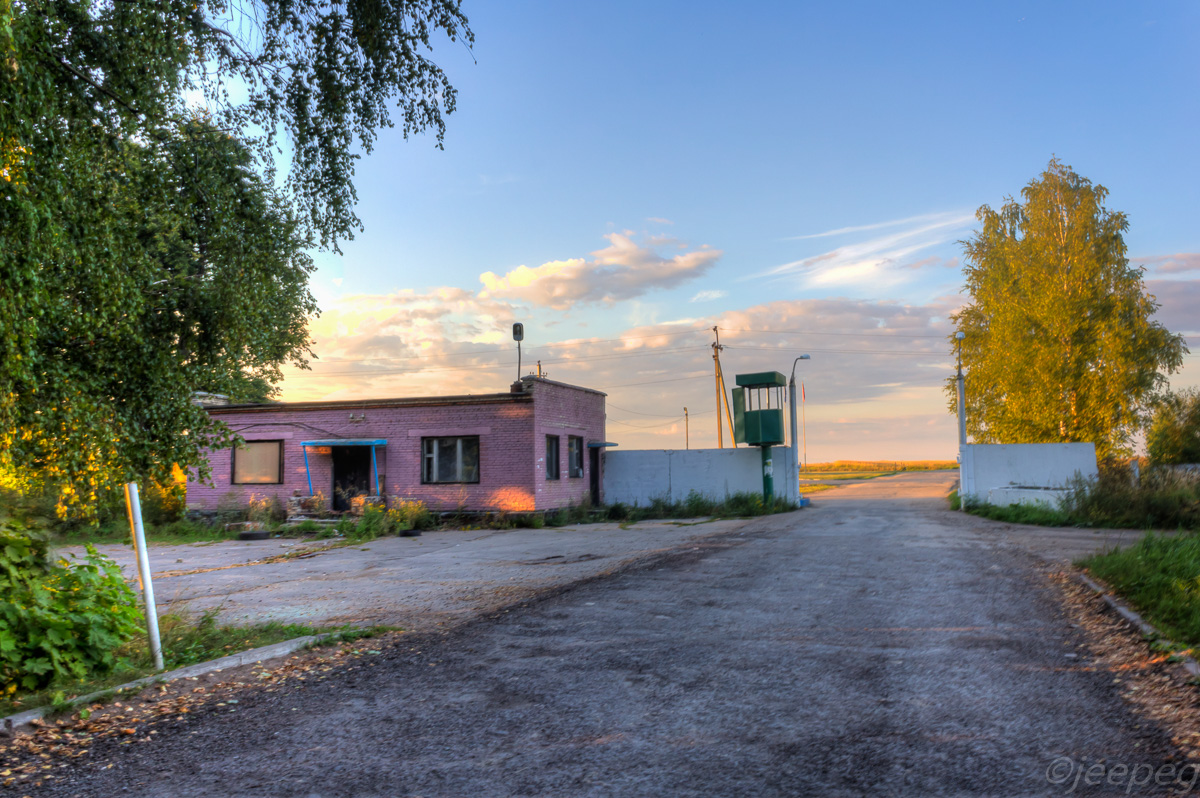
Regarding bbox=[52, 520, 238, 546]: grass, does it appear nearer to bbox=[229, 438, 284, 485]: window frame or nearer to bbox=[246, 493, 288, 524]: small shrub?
bbox=[246, 493, 288, 524]: small shrub

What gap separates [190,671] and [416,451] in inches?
691

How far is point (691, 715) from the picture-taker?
4816 mm

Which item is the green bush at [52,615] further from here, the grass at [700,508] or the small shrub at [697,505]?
the small shrub at [697,505]

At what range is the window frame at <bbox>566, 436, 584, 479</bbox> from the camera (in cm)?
2478

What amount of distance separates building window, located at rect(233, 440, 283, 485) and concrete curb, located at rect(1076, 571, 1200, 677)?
21685 mm

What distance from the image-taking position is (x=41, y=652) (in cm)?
549

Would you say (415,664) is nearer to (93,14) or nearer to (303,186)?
(303,186)

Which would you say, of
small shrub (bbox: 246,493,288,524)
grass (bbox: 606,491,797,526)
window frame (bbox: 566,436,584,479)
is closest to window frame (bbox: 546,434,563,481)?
window frame (bbox: 566,436,584,479)

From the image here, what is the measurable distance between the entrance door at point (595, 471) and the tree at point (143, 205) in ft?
56.8

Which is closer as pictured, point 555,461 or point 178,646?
point 178,646

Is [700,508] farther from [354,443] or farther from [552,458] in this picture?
[354,443]

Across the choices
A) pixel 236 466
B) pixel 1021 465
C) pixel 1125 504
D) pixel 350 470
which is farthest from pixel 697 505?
pixel 236 466

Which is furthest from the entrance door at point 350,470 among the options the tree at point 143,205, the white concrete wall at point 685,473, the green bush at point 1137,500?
the green bush at point 1137,500

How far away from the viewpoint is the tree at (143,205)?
558 cm
